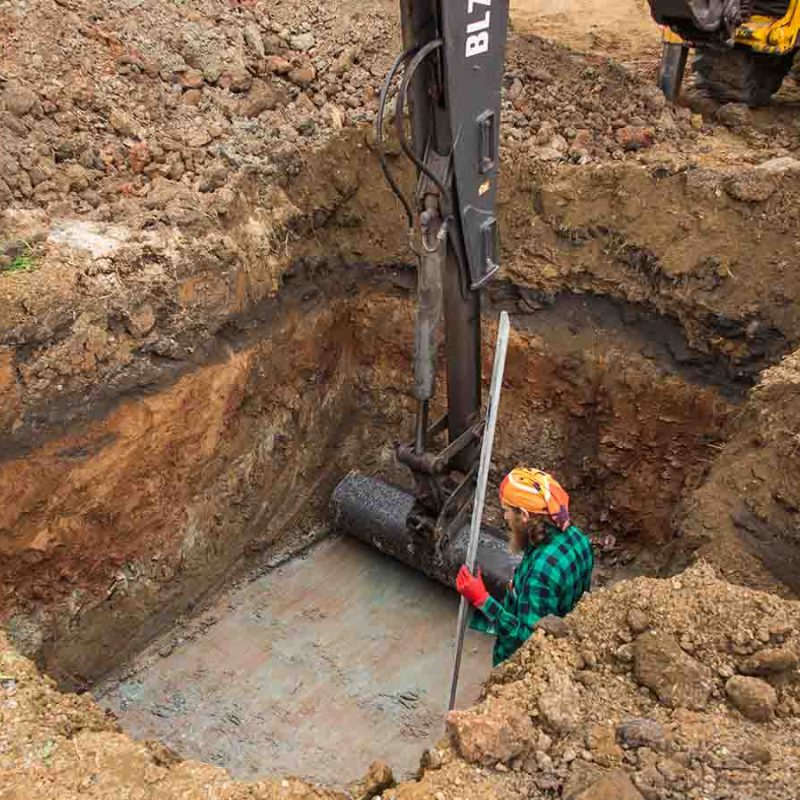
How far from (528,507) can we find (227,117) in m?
3.94

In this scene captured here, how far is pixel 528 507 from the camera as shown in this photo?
3.42 meters

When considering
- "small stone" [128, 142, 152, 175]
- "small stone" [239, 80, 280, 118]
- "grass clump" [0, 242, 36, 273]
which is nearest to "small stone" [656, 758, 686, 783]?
"grass clump" [0, 242, 36, 273]

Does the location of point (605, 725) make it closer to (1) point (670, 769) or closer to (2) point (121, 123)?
(1) point (670, 769)

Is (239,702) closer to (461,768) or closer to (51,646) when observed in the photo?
(51,646)

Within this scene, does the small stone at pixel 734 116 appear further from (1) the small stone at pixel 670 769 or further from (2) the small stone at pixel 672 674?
(1) the small stone at pixel 670 769

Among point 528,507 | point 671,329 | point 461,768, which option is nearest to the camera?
point 461,768


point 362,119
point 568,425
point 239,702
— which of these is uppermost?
point 362,119

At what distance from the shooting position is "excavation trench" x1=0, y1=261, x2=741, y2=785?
4898 millimetres

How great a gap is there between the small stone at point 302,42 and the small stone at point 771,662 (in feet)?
18.2

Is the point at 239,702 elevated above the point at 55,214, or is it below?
below

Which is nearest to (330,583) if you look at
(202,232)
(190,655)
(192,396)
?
(190,655)

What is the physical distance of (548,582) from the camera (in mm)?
3443

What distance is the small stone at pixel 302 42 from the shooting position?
21.6 feet

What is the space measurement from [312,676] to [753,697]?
10.5 ft
